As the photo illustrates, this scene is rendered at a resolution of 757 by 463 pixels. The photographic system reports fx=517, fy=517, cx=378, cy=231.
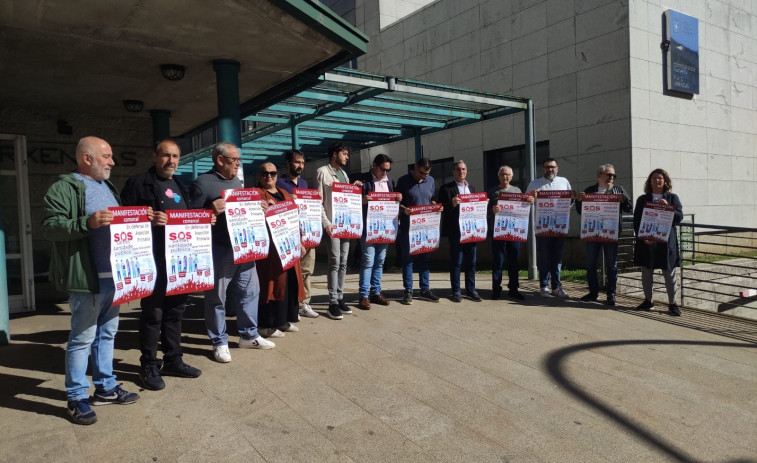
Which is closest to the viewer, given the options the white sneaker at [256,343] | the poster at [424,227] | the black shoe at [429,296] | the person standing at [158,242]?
the person standing at [158,242]

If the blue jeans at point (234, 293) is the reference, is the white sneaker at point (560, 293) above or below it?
below

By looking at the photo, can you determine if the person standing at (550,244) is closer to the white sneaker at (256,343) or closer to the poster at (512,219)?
the poster at (512,219)

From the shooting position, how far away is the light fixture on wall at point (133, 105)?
314 inches

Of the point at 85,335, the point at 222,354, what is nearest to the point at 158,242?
the point at 85,335

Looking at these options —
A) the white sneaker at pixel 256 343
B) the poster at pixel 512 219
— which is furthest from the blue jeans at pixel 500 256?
the white sneaker at pixel 256 343

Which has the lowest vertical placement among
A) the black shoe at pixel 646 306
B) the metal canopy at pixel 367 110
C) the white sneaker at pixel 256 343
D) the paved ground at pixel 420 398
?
A: the paved ground at pixel 420 398

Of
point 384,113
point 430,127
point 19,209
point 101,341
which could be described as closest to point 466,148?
point 430,127

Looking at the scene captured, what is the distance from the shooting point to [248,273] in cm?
485

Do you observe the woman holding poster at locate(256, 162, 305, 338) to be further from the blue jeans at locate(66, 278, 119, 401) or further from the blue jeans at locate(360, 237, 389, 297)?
the blue jeans at locate(66, 278, 119, 401)

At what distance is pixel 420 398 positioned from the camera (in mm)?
3979

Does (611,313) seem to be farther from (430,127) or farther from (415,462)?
(430,127)

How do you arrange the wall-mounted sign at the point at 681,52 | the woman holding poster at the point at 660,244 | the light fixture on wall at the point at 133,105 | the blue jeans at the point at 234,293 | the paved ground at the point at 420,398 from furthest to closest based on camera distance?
the wall-mounted sign at the point at 681,52, the light fixture on wall at the point at 133,105, the woman holding poster at the point at 660,244, the blue jeans at the point at 234,293, the paved ground at the point at 420,398

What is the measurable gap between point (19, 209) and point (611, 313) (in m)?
8.49

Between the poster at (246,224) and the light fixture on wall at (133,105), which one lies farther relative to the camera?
the light fixture on wall at (133,105)
